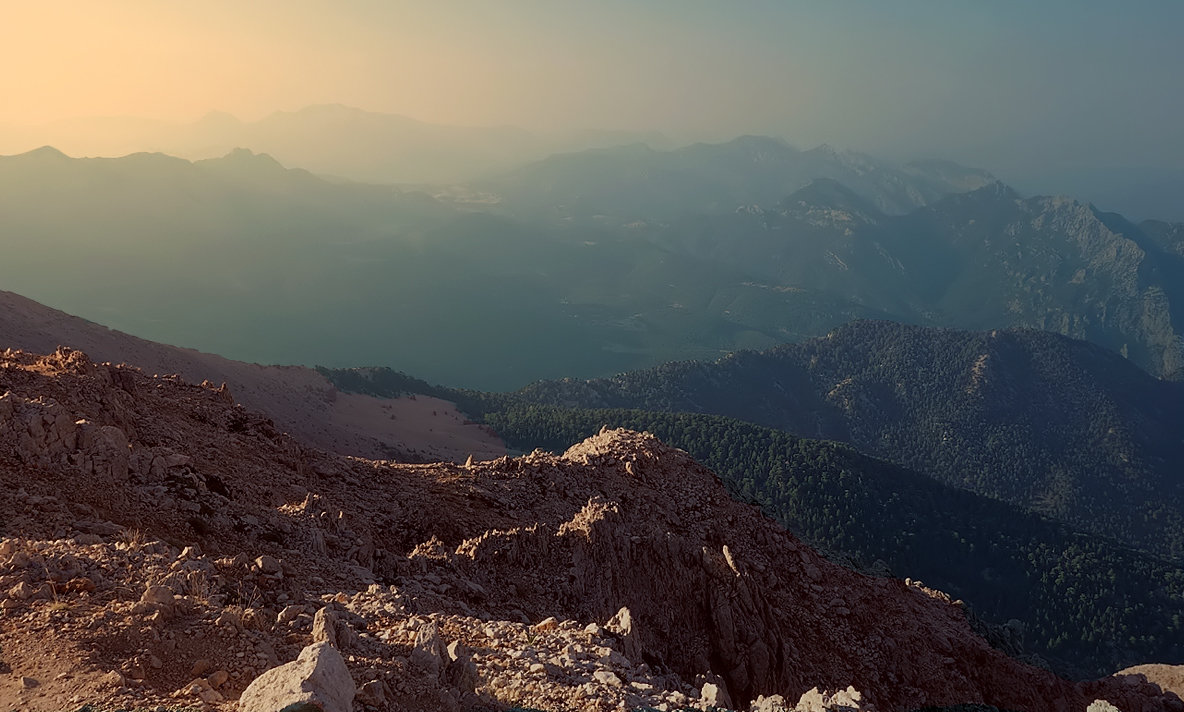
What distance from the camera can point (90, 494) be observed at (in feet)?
53.0

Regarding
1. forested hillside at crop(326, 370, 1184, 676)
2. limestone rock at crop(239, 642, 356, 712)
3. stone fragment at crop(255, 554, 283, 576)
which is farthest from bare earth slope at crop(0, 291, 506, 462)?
limestone rock at crop(239, 642, 356, 712)

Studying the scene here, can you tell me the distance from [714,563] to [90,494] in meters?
19.2

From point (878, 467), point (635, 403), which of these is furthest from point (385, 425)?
point (635, 403)

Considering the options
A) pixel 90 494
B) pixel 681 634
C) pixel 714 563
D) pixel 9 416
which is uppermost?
pixel 9 416

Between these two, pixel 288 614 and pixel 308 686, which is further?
pixel 288 614

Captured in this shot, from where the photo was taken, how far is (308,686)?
8.33m

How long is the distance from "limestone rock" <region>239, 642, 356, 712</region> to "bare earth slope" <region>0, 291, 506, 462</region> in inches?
2052

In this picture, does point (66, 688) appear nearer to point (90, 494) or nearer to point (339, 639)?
point (339, 639)

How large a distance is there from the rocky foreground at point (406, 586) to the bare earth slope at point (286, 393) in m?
34.7

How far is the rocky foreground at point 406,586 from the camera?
10.3 m

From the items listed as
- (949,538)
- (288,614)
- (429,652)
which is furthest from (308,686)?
(949,538)

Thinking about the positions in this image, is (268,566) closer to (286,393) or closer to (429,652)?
(429,652)

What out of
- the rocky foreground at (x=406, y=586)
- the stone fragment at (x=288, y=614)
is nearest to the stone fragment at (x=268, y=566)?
the rocky foreground at (x=406, y=586)

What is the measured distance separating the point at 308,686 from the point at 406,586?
10.3m
